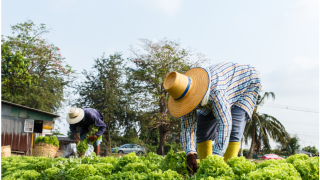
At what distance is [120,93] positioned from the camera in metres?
22.4

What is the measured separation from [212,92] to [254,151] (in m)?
22.6

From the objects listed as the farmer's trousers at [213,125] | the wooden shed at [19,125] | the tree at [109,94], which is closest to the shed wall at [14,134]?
the wooden shed at [19,125]

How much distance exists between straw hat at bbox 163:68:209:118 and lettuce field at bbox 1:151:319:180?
0.55m

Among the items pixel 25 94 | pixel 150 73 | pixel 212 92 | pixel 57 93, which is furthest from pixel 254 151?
pixel 212 92

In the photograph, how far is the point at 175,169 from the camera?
2850 mm

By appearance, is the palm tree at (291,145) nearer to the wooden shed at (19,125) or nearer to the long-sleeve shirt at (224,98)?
the wooden shed at (19,125)

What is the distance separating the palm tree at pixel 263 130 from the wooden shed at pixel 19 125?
14.9 m

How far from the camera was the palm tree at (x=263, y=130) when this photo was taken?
69.5ft

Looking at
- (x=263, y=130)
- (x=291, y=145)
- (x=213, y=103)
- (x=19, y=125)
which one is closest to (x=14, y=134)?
(x=19, y=125)

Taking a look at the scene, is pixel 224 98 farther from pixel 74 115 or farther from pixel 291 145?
pixel 291 145

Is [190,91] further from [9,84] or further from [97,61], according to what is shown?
[97,61]

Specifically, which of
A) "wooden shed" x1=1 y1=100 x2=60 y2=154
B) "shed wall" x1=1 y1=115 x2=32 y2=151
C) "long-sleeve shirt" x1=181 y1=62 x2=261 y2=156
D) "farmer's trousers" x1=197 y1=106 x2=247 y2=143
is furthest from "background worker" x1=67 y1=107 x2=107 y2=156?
"shed wall" x1=1 y1=115 x2=32 y2=151

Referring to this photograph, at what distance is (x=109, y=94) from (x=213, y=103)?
19.3m

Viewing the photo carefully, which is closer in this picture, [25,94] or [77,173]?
[77,173]
